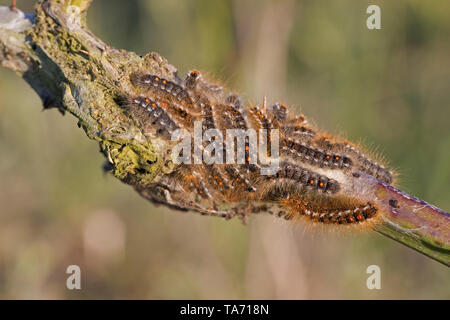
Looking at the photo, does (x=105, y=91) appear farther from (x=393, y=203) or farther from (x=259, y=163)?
(x=393, y=203)

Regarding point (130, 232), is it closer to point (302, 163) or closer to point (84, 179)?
point (84, 179)

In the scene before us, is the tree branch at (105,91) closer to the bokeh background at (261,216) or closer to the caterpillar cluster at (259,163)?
the caterpillar cluster at (259,163)

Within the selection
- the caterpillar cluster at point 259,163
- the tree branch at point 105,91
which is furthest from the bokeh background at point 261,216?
the tree branch at point 105,91

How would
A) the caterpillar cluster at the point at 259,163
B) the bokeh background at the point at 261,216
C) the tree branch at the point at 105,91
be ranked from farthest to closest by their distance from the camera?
the bokeh background at the point at 261,216, the caterpillar cluster at the point at 259,163, the tree branch at the point at 105,91

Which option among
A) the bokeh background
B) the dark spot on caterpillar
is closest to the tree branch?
the dark spot on caterpillar

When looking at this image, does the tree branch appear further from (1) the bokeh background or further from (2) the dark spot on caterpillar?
(1) the bokeh background

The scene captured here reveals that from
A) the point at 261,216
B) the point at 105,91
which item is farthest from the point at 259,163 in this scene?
the point at 261,216
